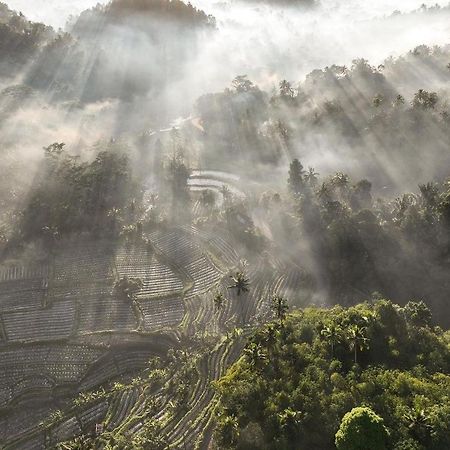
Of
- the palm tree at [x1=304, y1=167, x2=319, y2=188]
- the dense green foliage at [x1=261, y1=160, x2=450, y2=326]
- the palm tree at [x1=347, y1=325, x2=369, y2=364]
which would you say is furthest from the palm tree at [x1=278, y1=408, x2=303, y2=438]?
the palm tree at [x1=304, y1=167, x2=319, y2=188]

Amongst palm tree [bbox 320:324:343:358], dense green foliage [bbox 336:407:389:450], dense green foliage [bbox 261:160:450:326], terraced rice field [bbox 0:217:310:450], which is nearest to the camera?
dense green foliage [bbox 336:407:389:450]

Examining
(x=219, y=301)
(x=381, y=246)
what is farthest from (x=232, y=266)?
(x=381, y=246)

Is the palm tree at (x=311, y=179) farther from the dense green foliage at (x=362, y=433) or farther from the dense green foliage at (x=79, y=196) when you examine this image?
the dense green foliage at (x=362, y=433)

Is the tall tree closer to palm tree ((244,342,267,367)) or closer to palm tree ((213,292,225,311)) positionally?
palm tree ((213,292,225,311))

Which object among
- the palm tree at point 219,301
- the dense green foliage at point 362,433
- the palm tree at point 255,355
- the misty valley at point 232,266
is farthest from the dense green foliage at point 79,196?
the dense green foliage at point 362,433

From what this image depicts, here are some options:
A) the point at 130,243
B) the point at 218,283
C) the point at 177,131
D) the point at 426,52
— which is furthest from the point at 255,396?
the point at 426,52

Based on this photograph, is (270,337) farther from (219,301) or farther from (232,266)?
(232,266)

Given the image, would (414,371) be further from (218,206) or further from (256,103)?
(256,103)
